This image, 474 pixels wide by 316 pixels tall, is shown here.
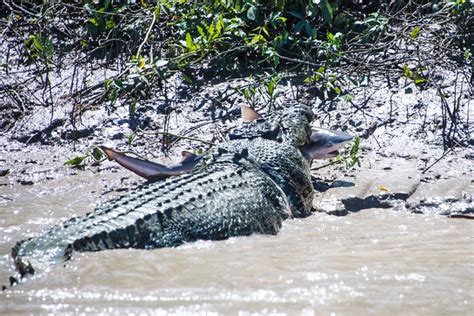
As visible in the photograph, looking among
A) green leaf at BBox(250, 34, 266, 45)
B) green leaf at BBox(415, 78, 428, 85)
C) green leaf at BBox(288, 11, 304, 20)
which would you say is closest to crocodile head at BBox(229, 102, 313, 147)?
green leaf at BBox(250, 34, 266, 45)

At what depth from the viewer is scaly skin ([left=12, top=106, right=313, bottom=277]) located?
4.38m

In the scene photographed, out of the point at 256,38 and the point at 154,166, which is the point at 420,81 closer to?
the point at 256,38

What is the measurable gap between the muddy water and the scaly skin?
10 cm

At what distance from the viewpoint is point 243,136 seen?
20.4ft

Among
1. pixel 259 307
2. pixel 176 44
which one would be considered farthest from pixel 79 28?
pixel 259 307

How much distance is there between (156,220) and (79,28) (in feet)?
14.8

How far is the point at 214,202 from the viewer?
16.5 ft

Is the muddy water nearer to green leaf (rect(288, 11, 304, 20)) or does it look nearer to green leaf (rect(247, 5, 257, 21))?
A: green leaf (rect(247, 5, 257, 21))

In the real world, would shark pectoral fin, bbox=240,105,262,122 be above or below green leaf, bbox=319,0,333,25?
below

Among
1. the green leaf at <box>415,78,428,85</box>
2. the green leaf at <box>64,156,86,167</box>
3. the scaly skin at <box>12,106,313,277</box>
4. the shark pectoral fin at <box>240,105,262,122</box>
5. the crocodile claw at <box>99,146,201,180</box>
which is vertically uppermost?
the green leaf at <box>415,78,428,85</box>

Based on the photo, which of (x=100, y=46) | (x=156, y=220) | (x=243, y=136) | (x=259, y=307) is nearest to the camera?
(x=259, y=307)

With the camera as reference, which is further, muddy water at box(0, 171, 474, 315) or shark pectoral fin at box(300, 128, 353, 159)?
shark pectoral fin at box(300, 128, 353, 159)

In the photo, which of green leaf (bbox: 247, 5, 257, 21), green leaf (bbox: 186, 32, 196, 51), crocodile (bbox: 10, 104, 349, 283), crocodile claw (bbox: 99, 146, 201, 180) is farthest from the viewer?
green leaf (bbox: 247, 5, 257, 21)

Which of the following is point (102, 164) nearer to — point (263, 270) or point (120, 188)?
point (120, 188)
